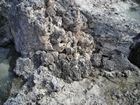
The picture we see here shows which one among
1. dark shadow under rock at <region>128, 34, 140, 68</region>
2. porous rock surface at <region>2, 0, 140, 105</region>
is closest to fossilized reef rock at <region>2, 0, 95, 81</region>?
porous rock surface at <region>2, 0, 140, 105</region>

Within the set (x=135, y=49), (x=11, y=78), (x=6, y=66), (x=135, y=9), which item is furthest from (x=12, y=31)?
(x=135, y=9)

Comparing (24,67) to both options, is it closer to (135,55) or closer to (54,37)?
(54,37)

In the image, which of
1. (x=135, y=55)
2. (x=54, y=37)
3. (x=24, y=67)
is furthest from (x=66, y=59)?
Result: (x=135, y=55)

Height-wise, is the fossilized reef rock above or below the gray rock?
above

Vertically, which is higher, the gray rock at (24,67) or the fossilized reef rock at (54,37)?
the fossilized reef rock at (54,37)

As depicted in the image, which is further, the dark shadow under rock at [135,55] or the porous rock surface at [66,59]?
the dark shadow under rock at [135,55]

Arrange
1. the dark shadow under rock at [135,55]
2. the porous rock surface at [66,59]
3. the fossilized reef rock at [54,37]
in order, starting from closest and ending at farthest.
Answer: the porous rock surface at [66,59]
the fossilized reef rock at [54,37]
the dark shadow under rock at [135,55]

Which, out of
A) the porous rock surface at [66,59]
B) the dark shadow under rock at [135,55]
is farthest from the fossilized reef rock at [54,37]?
the dark shadow under rock at [135,55]

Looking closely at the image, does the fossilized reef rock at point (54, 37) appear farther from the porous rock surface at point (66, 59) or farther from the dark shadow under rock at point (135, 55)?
the dark shadow under rock at point (135, 55)

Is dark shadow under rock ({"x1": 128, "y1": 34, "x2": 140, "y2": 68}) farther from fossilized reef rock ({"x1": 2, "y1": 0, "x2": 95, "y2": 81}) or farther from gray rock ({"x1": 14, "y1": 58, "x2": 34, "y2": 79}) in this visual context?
gray rock ({"x1": 14, "y1": 58, "x2": 34, "y2": 79})
